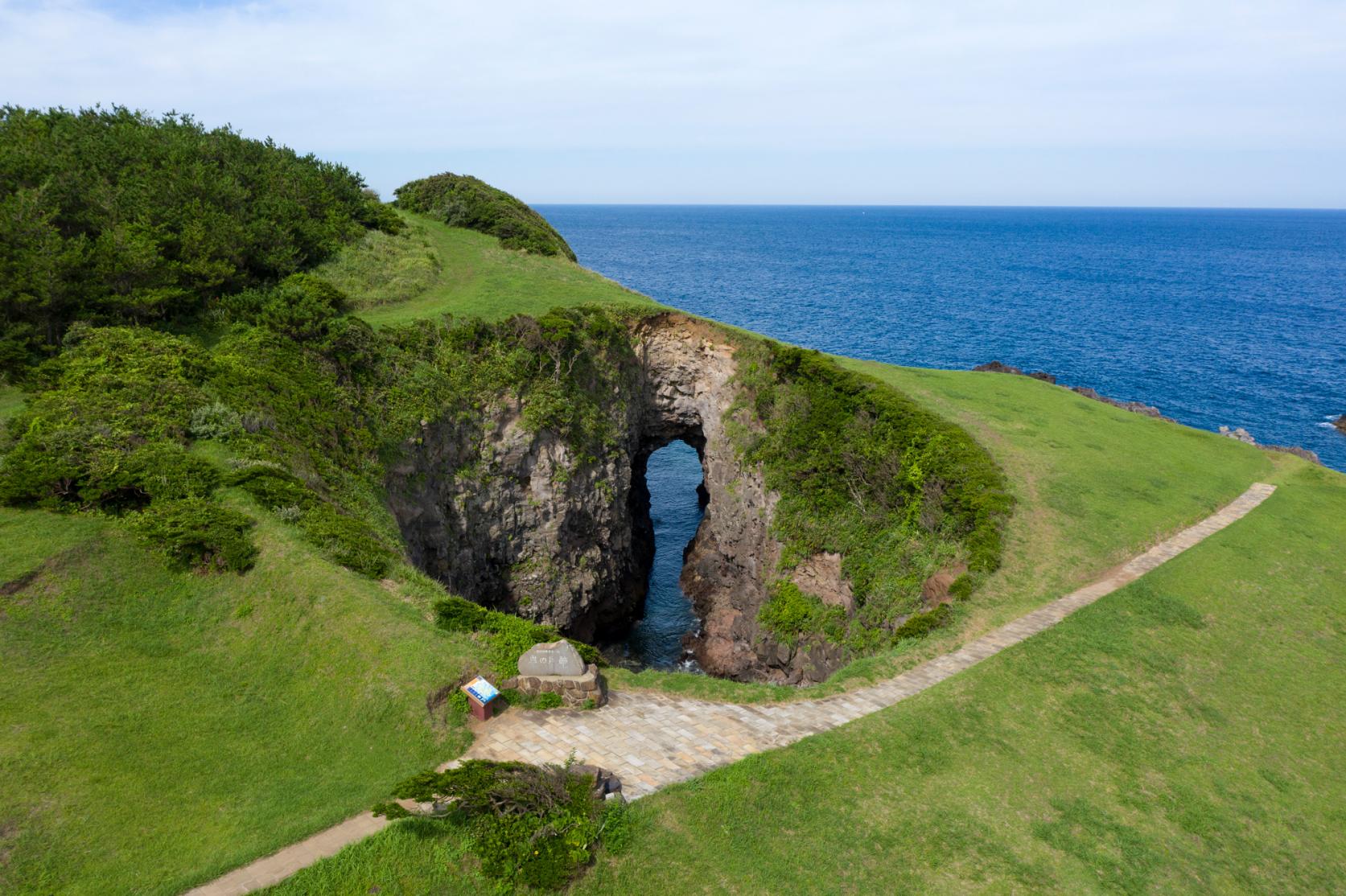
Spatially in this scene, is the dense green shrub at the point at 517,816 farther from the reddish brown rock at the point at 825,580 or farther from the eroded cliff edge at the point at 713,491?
the reddish brown rock at the point at 825,580

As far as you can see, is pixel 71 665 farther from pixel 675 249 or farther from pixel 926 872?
pixel 675 249

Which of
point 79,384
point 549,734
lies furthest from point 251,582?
point 79,384

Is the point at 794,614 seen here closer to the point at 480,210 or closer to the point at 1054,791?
the point at 1054,791

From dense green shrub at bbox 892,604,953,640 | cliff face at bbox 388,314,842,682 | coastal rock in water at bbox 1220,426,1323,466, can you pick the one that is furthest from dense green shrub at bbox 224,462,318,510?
coastal rock in water at bbox 1220,426,1323,466

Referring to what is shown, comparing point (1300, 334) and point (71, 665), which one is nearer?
point (71, 665)

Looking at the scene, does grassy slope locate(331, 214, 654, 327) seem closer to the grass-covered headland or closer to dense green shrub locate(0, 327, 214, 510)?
the grass-covered headland

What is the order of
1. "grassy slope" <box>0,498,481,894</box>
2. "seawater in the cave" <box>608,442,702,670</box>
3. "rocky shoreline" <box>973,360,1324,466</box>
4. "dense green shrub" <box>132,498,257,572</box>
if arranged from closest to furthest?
"grassy slope" <box>0,498,481,894</box>, "dense green shrub" <box>132,498,257,572</box>, "seawater in the cave" <box>608,442,702,670</box>, "rocky shoreline" <box>973,360,1324,466</box>

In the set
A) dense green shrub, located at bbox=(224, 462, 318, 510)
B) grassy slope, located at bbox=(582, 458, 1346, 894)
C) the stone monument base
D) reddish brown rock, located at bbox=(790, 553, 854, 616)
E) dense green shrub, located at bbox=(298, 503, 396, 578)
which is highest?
dense green shrub, located at bbox=(224, 462, 318, 510)
